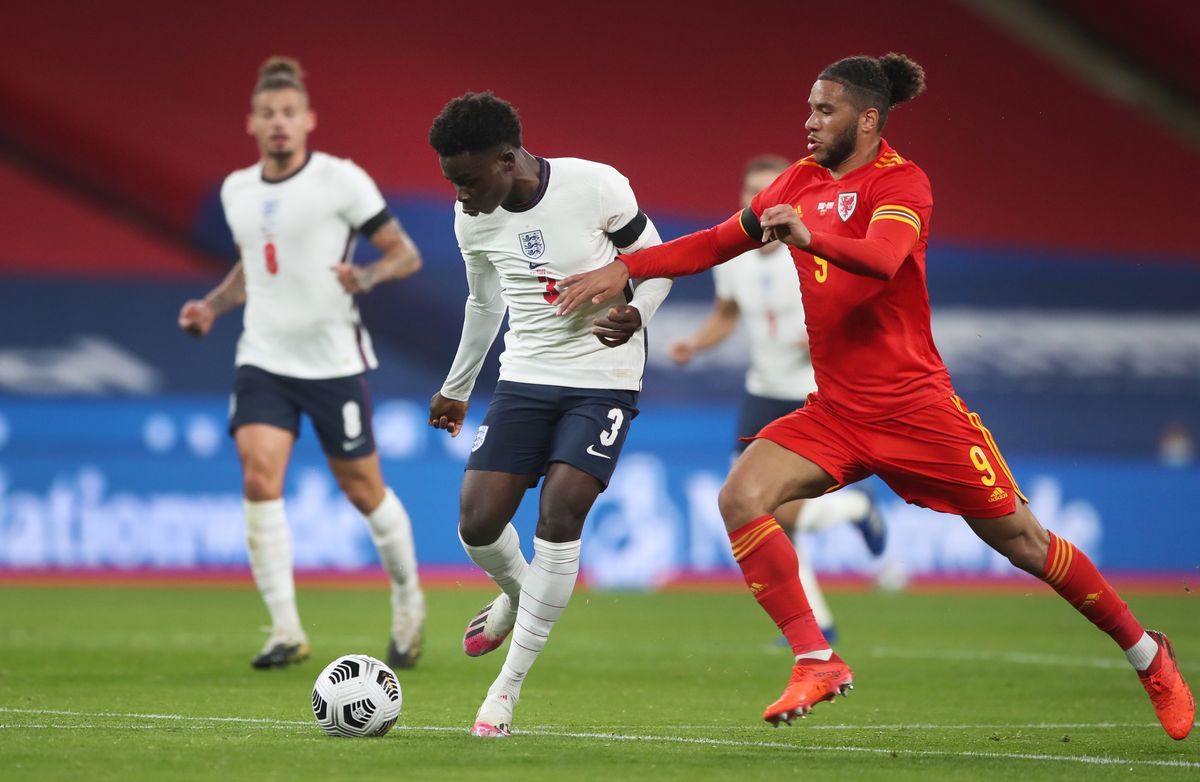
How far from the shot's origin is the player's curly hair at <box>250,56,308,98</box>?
8250 mm

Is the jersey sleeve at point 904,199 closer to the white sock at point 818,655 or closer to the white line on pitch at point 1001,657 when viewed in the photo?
the white sock at point 818,655

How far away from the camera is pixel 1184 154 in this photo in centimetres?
2066

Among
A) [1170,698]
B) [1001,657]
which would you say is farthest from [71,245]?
[1170,698]

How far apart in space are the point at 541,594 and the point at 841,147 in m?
1.74

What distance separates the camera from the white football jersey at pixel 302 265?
8.14 metres

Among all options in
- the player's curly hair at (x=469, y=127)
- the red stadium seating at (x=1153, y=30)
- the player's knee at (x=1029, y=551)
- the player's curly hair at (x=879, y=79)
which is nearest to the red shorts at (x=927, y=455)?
the player's knee at (x=1029, y=551)

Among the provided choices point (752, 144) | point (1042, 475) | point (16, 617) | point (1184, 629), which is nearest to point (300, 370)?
point (16, 617)

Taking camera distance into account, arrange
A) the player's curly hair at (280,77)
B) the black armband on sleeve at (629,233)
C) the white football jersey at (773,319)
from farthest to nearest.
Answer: the white football jersey at (773,319)
the player's curly hair at (280,77)
the black armband on sleeve at (629,233)

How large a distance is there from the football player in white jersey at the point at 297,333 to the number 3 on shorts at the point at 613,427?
7.96 ft

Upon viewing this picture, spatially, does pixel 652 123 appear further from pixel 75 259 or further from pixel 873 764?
pixel 873 764

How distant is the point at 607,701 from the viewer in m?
6.77

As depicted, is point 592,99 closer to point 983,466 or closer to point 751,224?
point 751,224

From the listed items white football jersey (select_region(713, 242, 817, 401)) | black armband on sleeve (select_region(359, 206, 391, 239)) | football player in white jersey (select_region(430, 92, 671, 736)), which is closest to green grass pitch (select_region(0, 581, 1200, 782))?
football player in white jersey (select_region(430, 92, 671, 736))

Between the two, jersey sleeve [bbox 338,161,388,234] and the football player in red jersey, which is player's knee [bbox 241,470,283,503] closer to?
jersey sleeve [bbox 338,161,388,234]
